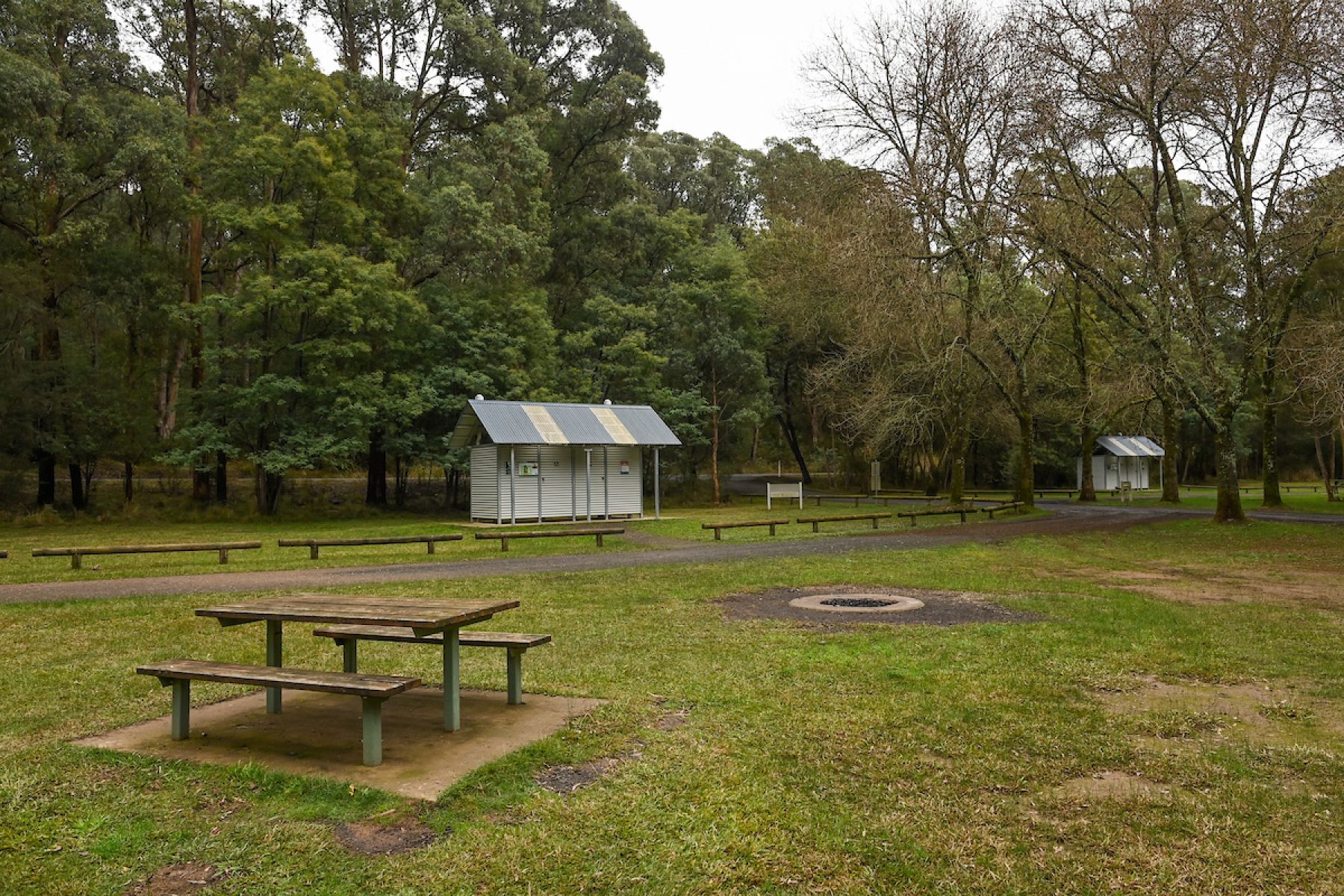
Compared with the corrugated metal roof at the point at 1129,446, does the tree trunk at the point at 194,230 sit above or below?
above

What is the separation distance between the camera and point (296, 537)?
22.0 metres

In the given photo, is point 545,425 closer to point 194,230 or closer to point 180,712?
point 194,230

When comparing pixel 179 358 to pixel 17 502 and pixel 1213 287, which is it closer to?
pixel 17 502

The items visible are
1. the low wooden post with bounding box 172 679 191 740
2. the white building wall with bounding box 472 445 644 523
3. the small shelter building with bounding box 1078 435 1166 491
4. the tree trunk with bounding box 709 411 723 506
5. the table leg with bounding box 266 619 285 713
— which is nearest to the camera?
the low wooden post with bounding box 172 679 191 740

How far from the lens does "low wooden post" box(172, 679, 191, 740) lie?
196 inches

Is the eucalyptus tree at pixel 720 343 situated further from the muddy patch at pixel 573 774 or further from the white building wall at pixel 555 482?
the muddy patch at pixel 573 774

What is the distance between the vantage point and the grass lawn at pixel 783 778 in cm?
338

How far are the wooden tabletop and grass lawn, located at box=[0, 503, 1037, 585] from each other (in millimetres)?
10065

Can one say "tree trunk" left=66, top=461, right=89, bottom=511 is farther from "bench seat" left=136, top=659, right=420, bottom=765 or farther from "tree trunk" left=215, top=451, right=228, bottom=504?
"bench seat" left=136, top=659, right=420, bottom=765

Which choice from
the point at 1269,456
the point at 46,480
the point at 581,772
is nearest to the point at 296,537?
the point at 46,480

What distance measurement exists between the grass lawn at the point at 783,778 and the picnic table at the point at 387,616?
76 cm

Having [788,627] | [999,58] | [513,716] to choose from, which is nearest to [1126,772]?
[513,716]

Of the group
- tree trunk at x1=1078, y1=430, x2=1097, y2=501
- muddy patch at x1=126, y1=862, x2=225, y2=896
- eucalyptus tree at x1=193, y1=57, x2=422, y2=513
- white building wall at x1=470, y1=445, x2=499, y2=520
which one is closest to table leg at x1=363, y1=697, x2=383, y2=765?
muddy patch at x1=126, y1=862, x2=225, y2=896

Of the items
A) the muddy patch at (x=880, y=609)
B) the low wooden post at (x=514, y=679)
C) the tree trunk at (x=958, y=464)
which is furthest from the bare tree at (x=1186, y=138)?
the low wooden post at (x=514, y=679)
